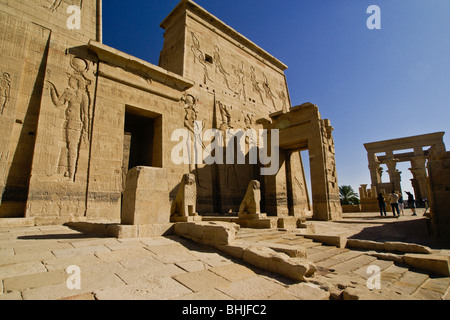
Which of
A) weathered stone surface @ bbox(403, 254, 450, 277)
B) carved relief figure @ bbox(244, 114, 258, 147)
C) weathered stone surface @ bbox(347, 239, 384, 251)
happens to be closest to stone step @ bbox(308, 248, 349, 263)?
weathered stone surface @ bbox(347, 239, 384, 251)

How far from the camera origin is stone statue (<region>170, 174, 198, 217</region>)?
607cm

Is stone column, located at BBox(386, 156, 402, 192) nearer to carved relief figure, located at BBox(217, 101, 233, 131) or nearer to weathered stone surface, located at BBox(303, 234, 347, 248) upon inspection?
carved relief figure, located at BBox(217, 101, 233, 131)

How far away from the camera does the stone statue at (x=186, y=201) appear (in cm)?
607

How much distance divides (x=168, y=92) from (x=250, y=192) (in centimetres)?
624

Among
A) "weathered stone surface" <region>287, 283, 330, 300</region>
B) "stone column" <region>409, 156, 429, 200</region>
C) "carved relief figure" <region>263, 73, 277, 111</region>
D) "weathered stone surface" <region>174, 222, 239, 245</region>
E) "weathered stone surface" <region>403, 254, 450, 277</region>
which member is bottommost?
"weathered stone surface" <region>403, 254, 450, 277</region>

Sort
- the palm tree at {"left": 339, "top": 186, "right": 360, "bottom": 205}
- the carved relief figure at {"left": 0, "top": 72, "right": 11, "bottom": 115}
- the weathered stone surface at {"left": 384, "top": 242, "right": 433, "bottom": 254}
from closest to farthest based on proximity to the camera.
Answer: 1. the weathered stone surface at {"left": 384, "top": 242, "right": 433, "bottom": 254}
2. the carved relief figure at {"left": 0, "top": 72, "right": 11, "bottom": 115}
3. the palm tree at {"left": 339, "top": 186, "right": 360, "bottom": 205}

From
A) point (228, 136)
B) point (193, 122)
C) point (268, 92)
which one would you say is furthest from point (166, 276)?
point (268, 92)

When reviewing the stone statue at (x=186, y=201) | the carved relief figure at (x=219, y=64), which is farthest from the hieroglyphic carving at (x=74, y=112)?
the carved relief figure at (x=219, y=64)

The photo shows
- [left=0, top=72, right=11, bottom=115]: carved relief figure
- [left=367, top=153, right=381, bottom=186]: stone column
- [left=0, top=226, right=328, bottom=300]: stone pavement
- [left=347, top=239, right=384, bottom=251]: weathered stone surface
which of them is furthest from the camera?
[left=367, top=153, right=381, bottom=186]: stone column

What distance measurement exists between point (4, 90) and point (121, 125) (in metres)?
3.34

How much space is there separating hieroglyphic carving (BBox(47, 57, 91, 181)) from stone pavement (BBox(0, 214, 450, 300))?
13.2 ft

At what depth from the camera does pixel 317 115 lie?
37.8ft

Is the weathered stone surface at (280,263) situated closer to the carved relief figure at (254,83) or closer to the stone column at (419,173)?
the carved relief figure at (254,83)
